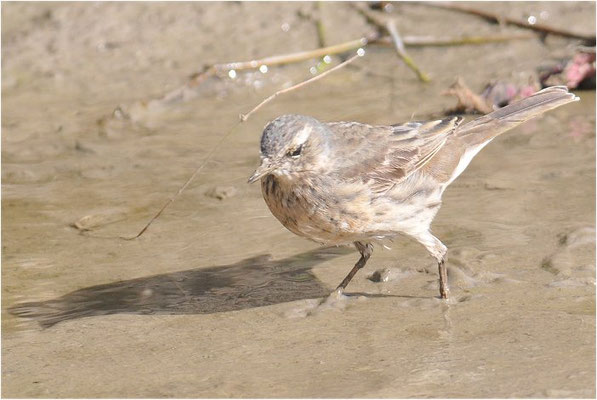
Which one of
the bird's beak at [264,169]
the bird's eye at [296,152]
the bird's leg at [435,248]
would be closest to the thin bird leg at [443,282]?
the bird's leg at [435,248]

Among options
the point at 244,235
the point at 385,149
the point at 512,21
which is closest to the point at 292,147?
the point at 385,149

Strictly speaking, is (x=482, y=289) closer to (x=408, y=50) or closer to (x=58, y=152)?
(x=58, y=152)

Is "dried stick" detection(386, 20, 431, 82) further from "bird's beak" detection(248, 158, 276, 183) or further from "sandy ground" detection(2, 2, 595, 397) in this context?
"bird's beak" detection(248, 158, 276, 183)

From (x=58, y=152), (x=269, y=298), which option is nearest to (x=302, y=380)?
(x=269, y=298)

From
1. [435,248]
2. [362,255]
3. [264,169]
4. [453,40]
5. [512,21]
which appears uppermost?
[264,169]

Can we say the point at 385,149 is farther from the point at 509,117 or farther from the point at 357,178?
the point at 509,117

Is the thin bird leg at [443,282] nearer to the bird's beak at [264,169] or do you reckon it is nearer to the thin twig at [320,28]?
the bird's beak at [264,169]
